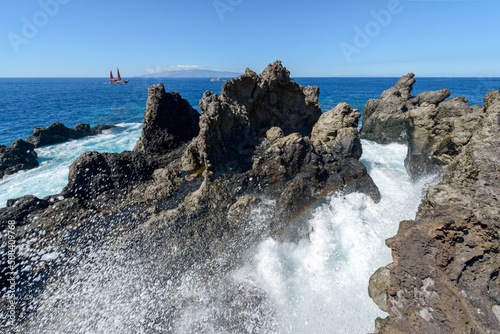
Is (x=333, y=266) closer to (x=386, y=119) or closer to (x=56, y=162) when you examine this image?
(x=386, y=119)

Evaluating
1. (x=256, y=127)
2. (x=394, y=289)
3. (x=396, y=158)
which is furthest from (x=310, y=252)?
(x=396, y=158)

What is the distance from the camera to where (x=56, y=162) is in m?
19.9

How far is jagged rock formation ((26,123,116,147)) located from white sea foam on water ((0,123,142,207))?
778mm

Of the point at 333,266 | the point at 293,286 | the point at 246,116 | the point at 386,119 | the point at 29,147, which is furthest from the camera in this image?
the point at 386,119

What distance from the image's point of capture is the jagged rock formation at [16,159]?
17.8m

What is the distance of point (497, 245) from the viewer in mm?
5195

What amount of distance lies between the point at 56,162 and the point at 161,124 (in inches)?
437

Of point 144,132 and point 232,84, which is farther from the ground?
point 232,84

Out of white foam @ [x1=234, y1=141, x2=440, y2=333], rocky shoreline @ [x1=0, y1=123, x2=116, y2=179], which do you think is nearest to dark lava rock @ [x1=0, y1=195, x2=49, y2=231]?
white foam @ [x1=234, y1=141, x2=440, y2=333]

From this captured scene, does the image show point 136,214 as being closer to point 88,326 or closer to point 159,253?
point 159,253

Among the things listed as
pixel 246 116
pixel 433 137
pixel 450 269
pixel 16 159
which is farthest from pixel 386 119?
pixel 16 159

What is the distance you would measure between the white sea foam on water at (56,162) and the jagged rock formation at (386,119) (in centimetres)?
2346

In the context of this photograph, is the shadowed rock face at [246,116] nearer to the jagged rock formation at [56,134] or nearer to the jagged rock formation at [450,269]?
the jagged rock formation at [450,269]

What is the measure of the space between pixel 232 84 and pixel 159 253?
33.4 feet
